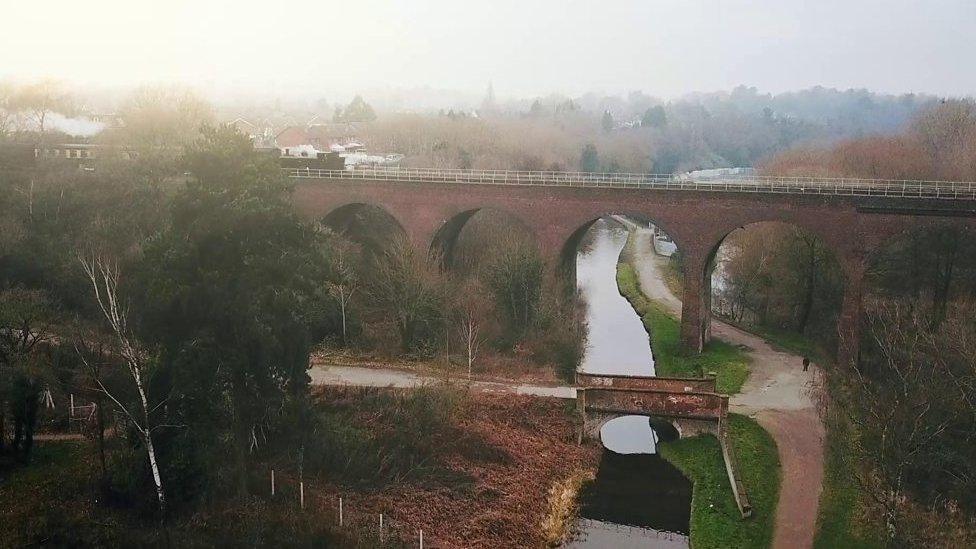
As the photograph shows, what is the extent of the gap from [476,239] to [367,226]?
481 centimetres

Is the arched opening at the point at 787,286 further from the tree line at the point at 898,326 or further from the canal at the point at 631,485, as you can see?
the canal at the point at 631,485

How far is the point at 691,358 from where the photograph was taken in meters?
28.0

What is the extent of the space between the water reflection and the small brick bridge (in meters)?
7.19

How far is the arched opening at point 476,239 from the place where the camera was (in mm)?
30703

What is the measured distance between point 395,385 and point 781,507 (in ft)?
35.2

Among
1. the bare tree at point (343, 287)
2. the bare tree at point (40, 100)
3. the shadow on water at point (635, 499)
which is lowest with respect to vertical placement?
the shadow on water at point (635, 499)

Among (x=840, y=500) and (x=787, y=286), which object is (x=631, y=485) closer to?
(x=840, y=500)

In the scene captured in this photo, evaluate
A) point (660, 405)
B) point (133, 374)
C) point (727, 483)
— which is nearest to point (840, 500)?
point (727, 483)

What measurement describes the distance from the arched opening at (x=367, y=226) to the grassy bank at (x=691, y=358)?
11.8m

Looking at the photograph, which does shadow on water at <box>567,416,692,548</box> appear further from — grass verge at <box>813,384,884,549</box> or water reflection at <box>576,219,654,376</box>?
water reflection at <box>576,219,654,376</box>

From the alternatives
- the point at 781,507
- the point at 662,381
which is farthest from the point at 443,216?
the point at 781,507

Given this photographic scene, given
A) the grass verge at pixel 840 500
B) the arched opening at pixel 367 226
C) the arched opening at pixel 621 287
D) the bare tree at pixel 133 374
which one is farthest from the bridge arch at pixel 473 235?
the bare tree at pixel 133 374

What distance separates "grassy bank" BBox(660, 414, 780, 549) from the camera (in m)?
16.5

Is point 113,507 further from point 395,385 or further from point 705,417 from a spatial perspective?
point 705,417
